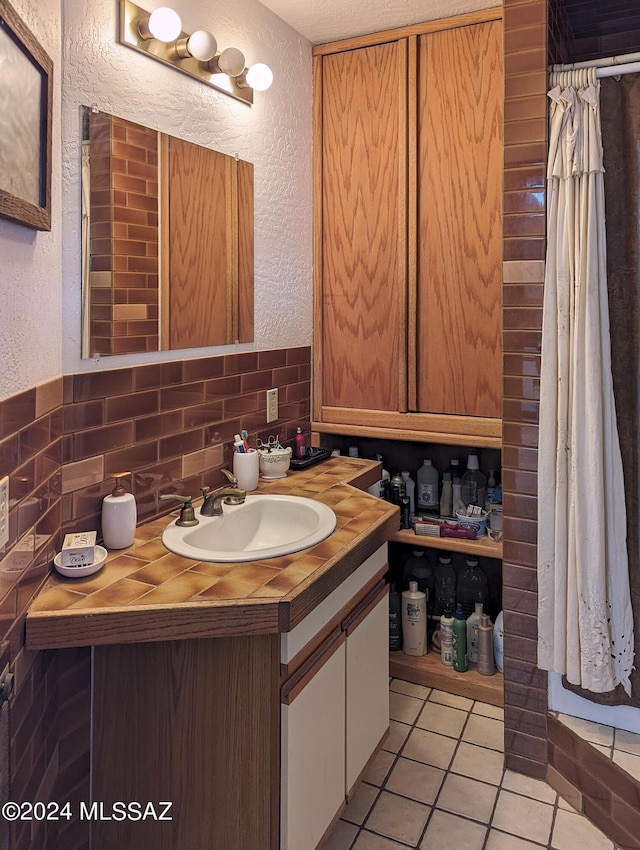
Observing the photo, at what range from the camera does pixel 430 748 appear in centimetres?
210

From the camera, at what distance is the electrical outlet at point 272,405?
2.35 meters

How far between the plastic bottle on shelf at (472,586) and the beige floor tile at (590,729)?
663 mm

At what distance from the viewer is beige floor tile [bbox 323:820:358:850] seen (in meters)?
1.71

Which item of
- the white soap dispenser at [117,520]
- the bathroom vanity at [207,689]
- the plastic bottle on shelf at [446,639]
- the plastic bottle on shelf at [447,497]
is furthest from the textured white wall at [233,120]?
the plastic bottle on shelf at [446,639]

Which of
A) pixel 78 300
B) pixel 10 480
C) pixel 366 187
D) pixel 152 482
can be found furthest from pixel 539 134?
pixel 10 480

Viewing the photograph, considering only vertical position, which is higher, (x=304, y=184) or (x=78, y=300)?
(x=304, y=184)

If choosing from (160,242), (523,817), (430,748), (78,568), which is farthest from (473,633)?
(160,242)

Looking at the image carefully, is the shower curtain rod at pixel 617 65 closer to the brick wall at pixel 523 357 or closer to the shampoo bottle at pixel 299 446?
the brick wall at pixel 523 357

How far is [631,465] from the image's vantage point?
1.76 meters

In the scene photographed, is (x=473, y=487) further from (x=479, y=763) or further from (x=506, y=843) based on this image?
(x=506, y=843)

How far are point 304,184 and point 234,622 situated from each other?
1834 mm

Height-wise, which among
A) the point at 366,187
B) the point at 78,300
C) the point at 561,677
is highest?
the point at 366,187

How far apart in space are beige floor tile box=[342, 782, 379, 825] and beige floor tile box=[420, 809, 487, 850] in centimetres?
18

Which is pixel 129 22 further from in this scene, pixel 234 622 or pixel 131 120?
pixel 234 622
